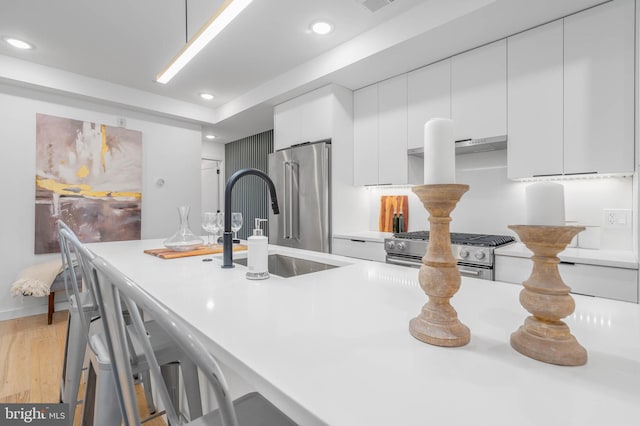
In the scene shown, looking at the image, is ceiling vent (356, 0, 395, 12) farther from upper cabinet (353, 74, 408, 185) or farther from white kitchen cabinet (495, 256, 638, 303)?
white kitchen cabinet (495, 256, 638, 303)

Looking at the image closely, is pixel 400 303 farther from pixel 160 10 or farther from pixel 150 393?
pixel 160 10

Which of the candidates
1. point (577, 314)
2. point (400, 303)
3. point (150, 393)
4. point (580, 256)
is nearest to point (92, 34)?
point (150, 393)

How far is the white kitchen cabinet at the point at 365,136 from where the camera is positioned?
3.21m

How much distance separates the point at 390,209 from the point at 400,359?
288 centimetres

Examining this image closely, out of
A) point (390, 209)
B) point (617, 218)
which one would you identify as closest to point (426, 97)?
point (390, 209)

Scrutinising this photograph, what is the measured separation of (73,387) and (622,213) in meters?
3.28

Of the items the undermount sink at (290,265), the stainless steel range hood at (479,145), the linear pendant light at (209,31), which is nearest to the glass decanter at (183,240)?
the undermount sink at (290,265)

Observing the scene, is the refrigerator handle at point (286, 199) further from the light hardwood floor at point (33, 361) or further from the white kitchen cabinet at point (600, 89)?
the white kitchen cabinet at point (600, 89)

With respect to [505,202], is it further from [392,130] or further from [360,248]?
[360,248]

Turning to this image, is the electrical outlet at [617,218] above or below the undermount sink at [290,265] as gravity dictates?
above

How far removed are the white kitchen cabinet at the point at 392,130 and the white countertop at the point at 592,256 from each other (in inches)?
44.2

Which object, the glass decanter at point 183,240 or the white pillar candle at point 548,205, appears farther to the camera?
the glass decanter at point 183,240

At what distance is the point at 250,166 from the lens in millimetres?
5367

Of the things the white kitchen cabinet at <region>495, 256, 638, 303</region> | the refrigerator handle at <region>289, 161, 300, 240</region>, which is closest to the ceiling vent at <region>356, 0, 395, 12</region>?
the refrigerator handle at <region>289, 161, 300, 240</region>
